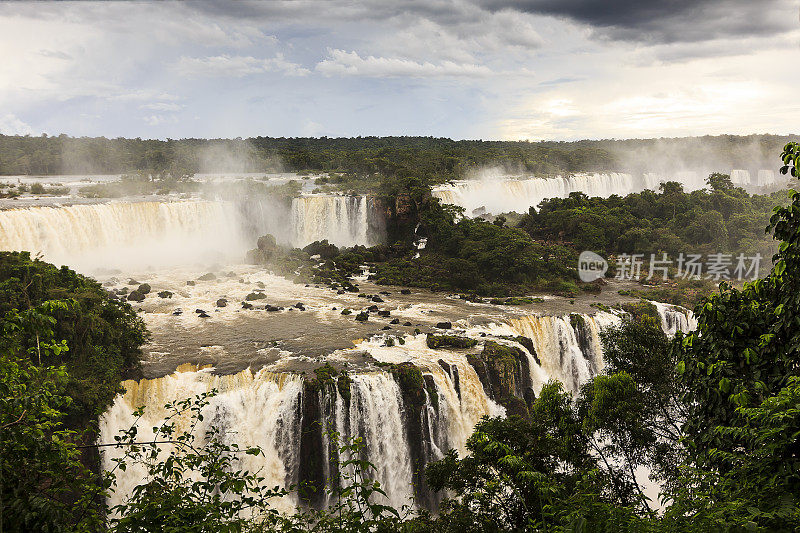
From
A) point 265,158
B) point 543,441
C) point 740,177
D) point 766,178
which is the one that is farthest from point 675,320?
point 766,178

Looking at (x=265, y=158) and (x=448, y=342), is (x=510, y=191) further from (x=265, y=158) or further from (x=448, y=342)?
(x=448, y=342)

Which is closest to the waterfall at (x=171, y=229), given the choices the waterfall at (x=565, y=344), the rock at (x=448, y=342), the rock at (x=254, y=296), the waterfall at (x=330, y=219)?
the waterfall at (x=330, y=219)

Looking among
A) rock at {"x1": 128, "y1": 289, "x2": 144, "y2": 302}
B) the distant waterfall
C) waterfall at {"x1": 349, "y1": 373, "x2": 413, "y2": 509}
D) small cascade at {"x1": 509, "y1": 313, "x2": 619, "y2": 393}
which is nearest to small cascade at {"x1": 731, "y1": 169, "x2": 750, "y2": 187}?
the distant waterfall

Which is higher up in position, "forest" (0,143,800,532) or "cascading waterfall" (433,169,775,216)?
"cascading waterfall" (433,169,775,216)

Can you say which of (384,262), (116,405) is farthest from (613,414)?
(384,262)

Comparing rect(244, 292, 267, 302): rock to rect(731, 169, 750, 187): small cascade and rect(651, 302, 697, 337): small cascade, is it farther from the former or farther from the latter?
rect(731, 169, 750, 187): small cascade
